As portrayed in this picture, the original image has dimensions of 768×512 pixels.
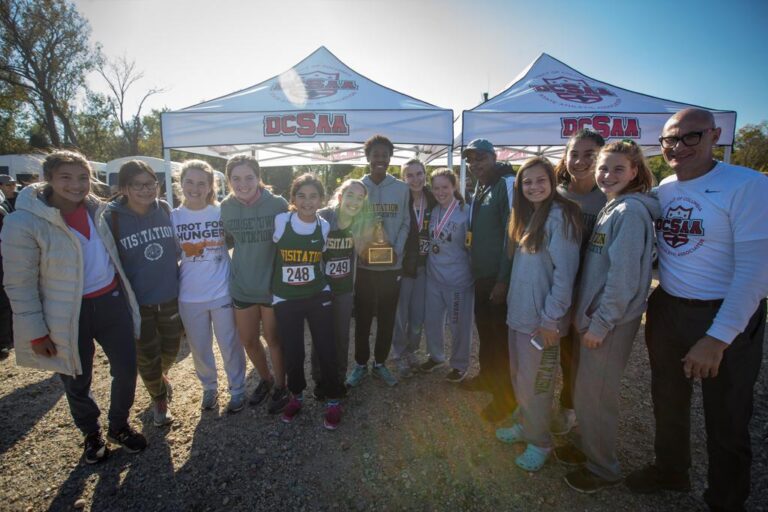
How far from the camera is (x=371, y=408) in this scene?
2.91 meters

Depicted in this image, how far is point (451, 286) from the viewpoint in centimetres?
312

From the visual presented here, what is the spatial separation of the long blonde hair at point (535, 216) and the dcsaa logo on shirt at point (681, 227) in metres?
0.39

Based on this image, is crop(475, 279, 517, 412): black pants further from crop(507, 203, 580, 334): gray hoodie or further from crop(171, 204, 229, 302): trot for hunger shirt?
crop(171, 204, 229, 302): trot for hunger shirt

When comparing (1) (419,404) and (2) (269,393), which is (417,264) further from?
(2) (269,393)

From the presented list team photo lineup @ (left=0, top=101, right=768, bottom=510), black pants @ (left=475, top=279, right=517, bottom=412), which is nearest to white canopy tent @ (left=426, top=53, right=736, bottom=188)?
team photo lineup @ (left=0, top=101, right=768, bottom=510)

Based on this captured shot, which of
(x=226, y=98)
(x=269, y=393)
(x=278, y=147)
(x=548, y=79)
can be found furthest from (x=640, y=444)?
(x=278, y=147)

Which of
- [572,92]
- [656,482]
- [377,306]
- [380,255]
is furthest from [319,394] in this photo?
[572,92]

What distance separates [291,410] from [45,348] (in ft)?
5.27

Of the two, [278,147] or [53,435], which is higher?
[278,147]

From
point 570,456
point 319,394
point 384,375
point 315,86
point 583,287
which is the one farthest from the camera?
point 315,86

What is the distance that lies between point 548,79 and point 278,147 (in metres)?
5.54

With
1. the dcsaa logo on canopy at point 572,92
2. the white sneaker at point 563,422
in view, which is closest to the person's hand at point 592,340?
the white sneaker at point 563,422

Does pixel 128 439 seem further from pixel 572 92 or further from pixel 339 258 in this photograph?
pixel 572 92

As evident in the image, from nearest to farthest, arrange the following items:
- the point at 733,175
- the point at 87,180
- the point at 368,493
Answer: the point at 733,175 → the point at 368,493 → the point at 87,180
